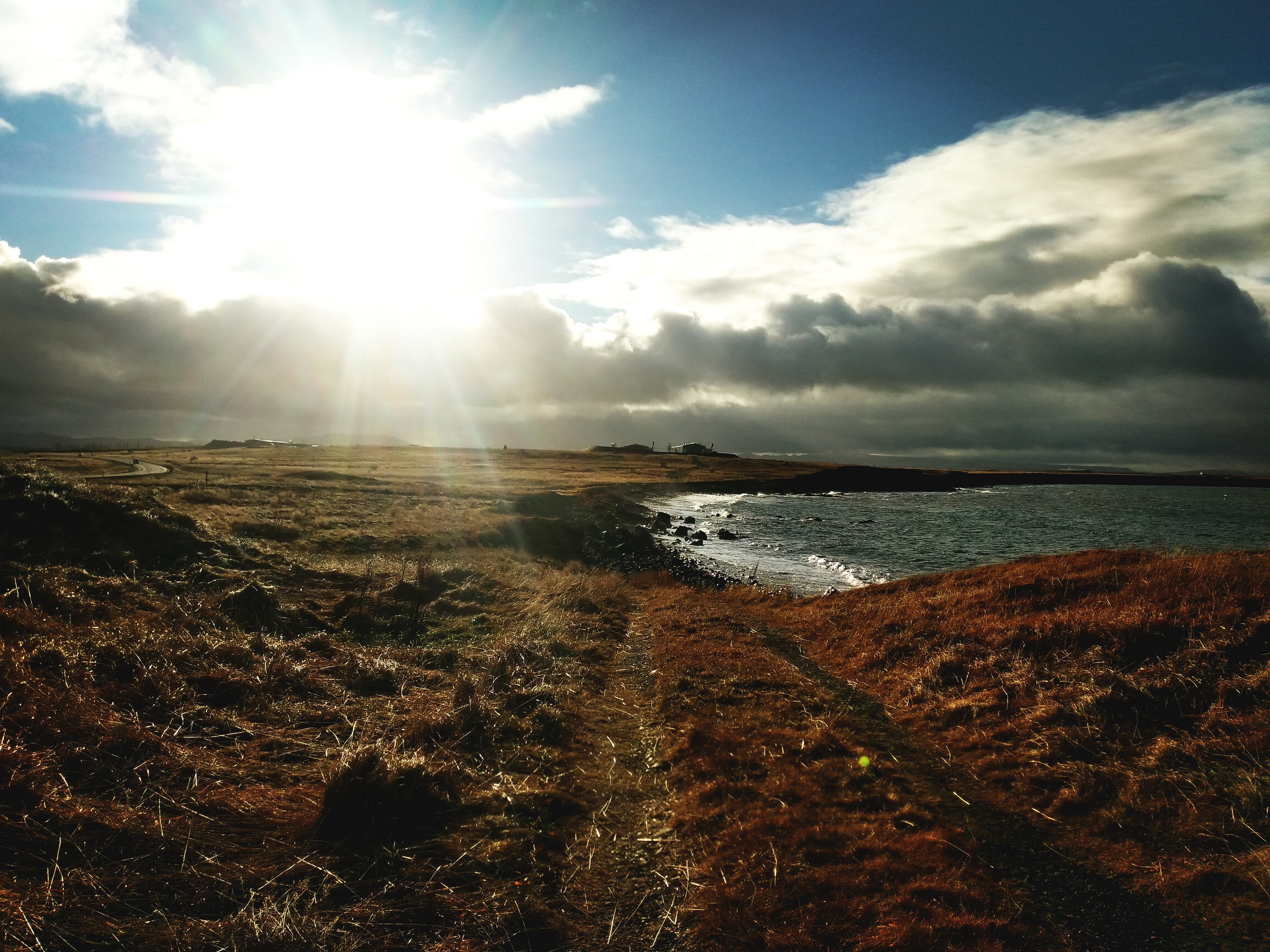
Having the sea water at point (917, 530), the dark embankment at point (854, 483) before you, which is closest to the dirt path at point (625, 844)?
the sea water at point (917, 530)

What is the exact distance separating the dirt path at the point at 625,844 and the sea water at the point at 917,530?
1871cm

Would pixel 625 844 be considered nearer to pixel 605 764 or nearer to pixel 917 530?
pixel 605 764

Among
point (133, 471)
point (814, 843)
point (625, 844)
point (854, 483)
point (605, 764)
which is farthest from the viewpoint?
point (854, 483)

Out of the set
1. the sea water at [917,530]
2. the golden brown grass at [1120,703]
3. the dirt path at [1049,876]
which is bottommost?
the sea water at [917,530]

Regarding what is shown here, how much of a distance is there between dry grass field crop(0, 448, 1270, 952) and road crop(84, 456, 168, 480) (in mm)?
37536

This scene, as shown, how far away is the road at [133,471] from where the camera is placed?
5259cm

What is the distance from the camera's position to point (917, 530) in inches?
2445

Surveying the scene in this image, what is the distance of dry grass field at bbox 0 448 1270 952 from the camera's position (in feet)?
18.7

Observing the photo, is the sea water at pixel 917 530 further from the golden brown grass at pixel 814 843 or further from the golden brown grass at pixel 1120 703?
the golden brown grass at pixel 814 843

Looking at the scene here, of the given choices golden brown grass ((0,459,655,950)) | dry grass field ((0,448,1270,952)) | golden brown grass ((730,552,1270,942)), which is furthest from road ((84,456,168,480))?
golden brown grass ((730,552,1270,942))

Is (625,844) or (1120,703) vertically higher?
(1120,703)

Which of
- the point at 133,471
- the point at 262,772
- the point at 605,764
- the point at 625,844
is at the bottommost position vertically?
the point at 605,764

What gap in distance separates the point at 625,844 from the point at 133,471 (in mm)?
76055

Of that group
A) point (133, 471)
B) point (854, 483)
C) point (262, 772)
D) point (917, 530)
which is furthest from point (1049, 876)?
point (854, 483)
